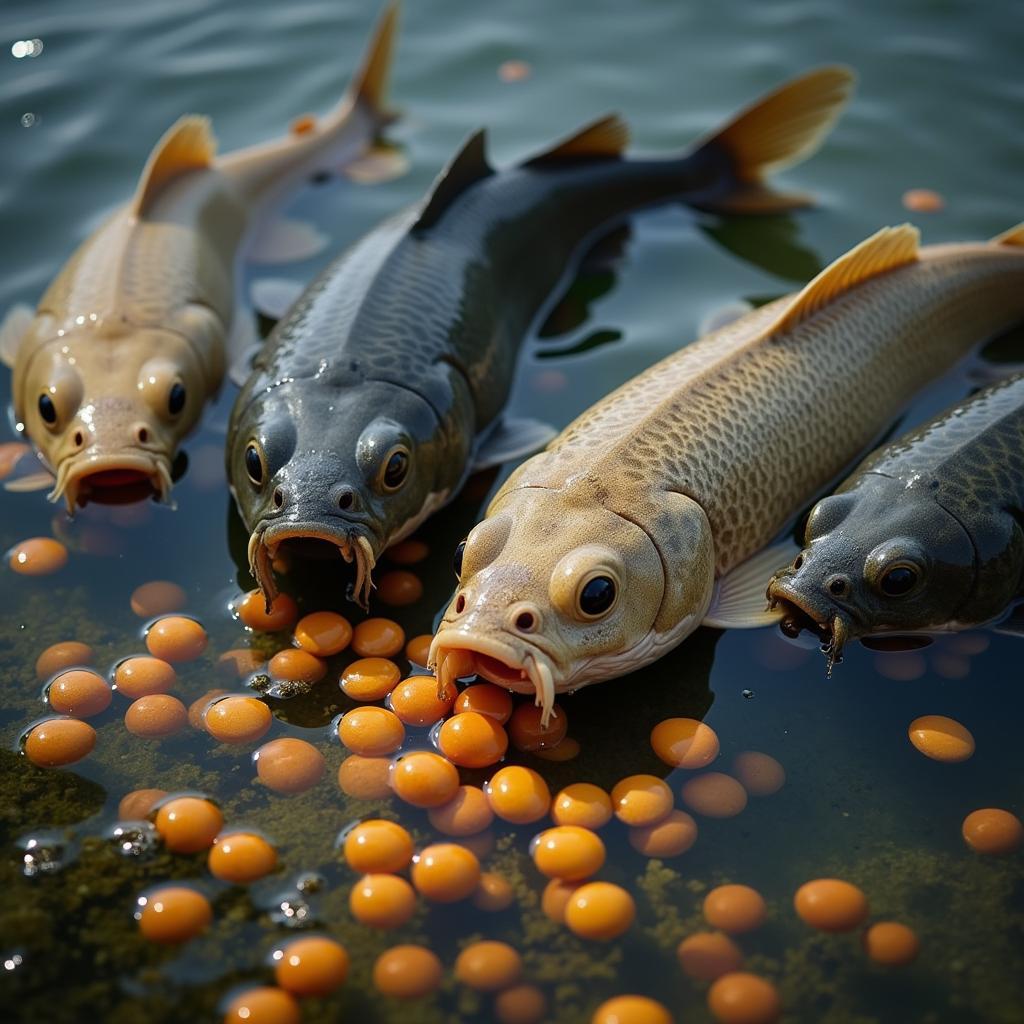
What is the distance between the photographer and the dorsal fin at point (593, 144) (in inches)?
272

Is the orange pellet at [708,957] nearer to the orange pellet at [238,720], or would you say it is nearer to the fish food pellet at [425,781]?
the fish food pellet at [425,781]

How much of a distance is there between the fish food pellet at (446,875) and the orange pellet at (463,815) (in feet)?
0.51

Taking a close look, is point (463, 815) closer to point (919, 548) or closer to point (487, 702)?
point (487, 702)

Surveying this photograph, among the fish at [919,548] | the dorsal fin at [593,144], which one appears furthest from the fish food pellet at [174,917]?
the dorsal fin at [593,144]

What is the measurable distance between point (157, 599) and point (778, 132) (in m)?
4.50

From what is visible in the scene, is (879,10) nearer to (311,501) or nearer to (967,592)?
(967,592)

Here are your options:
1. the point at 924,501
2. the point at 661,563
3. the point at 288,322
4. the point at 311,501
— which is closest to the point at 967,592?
the point at 924,501

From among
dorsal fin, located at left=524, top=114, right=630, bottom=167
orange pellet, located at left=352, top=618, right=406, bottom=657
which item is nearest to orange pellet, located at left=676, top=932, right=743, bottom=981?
orange pellet, located at left=352, top=618, right=406, bottom=657

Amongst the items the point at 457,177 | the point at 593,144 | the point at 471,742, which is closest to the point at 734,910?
the point at 471,742

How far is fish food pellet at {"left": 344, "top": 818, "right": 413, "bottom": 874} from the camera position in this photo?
3.80 meters

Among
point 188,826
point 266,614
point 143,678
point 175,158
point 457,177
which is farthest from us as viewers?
point 175,158

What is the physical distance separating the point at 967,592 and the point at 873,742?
65 centimetres

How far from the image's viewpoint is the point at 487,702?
4.29 metres

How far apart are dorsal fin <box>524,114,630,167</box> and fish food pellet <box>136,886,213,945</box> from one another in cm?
448
